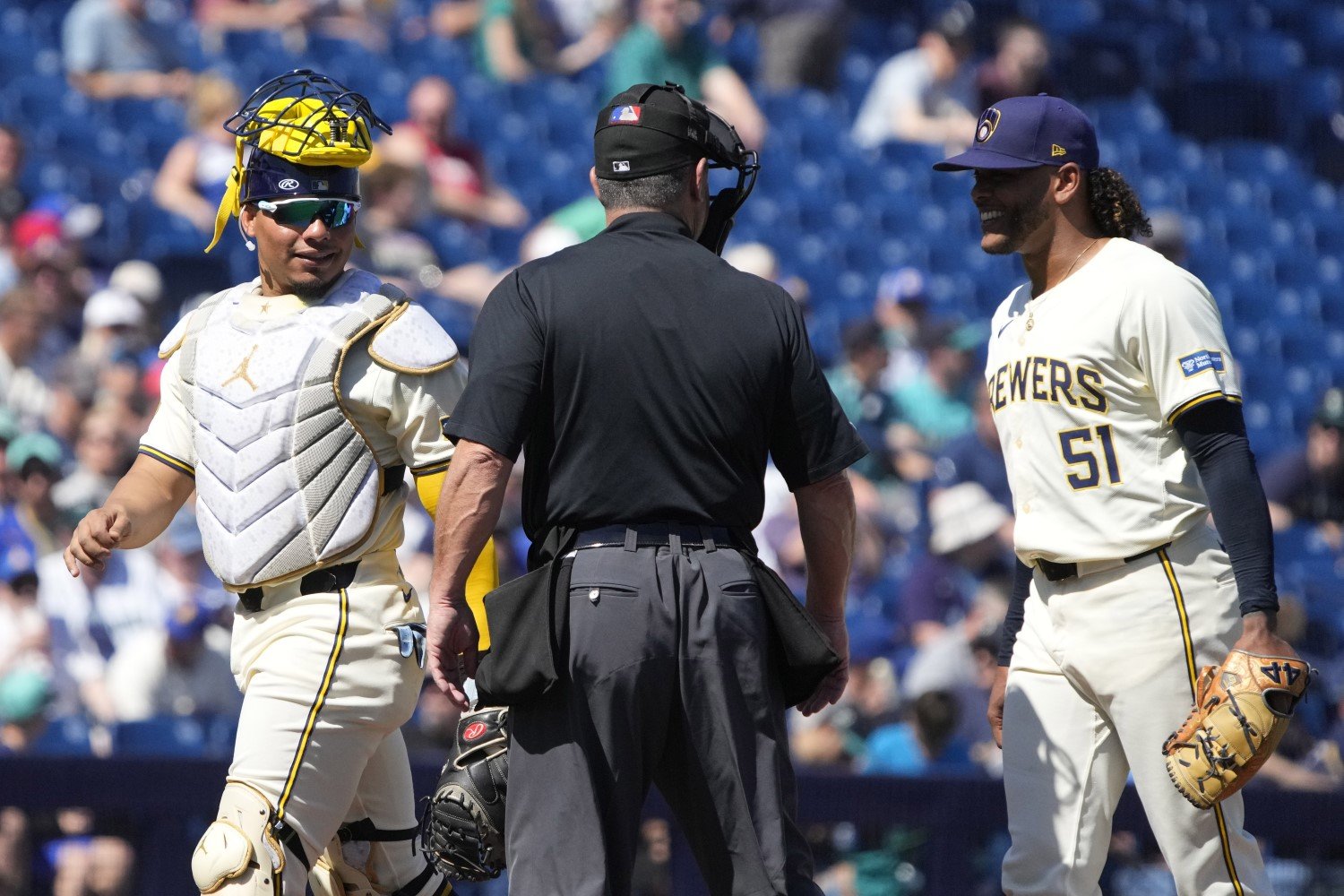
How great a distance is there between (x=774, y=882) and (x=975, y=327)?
22.3ft

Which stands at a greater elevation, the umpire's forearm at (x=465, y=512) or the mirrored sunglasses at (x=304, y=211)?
the mirrored sunglasses at (x=304, y=211)

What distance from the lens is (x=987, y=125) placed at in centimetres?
388

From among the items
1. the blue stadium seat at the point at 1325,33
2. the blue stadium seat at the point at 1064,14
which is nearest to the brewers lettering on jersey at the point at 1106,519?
the blue stadium seat at the point at 1064,14

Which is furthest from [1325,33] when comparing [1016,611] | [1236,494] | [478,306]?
[1236,494]

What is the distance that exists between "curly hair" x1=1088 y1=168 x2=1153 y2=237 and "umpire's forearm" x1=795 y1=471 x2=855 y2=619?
0.95m

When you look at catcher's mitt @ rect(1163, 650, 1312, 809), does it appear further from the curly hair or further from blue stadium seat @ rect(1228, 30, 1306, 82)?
blue stadium seat @ rect(1228, 30, 1306, 82)

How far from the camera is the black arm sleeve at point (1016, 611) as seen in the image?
154 inches

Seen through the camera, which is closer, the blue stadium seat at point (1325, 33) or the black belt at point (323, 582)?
the black belt at point (323, 582)

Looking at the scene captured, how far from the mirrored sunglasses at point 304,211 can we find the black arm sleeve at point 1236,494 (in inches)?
74.7

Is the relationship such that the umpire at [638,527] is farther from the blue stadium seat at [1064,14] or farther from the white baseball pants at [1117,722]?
the blue stadium seat at [1064,14]

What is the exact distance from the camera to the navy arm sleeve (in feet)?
10.5

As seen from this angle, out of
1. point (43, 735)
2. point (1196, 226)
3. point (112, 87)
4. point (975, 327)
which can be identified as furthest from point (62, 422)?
point (1196, 226)


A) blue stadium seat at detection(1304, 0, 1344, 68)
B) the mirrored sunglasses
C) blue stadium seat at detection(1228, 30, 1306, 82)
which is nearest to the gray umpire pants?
the mirrored sunglasses

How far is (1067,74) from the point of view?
39.8ft
